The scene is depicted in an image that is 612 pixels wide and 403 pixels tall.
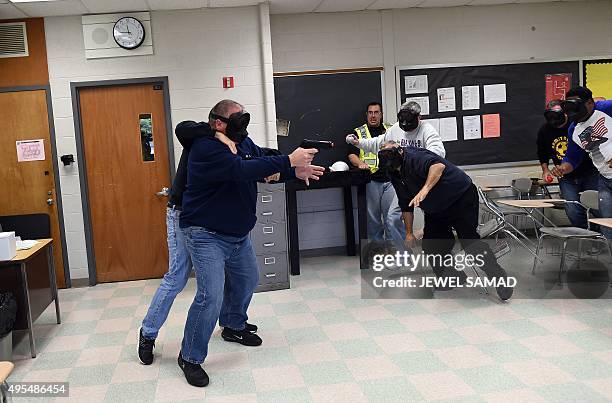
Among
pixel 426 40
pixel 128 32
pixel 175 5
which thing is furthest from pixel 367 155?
pixel 128 32

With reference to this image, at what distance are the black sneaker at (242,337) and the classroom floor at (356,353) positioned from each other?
5cm

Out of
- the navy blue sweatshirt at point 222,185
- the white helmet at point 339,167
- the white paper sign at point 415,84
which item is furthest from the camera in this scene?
the white paper sign at point 415,84

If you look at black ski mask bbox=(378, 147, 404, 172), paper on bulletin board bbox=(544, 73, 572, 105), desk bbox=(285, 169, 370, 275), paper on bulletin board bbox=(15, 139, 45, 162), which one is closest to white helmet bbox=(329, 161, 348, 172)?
desk bbox=(285, 169, 370, 275)

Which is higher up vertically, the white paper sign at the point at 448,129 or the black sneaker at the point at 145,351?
the white paper sign at the point at 448,129

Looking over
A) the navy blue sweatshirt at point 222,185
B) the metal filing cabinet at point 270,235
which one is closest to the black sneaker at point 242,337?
the navy blue sweatshirt at point 222,185

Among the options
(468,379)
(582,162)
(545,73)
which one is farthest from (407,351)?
(545,73)

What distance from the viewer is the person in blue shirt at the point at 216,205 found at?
3.04 meters

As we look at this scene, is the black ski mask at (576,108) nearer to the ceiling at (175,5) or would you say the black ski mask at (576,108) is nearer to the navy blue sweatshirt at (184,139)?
the ceiling at (175,5)

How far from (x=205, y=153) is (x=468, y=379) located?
6.17 feet

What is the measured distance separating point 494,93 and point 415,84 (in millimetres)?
929

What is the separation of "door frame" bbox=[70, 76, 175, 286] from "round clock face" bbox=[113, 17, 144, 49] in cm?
34

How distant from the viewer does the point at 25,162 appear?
18.2 ft

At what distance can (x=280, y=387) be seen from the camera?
10.4 feet

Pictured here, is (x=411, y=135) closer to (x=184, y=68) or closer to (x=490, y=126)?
(x=490, y=126)
